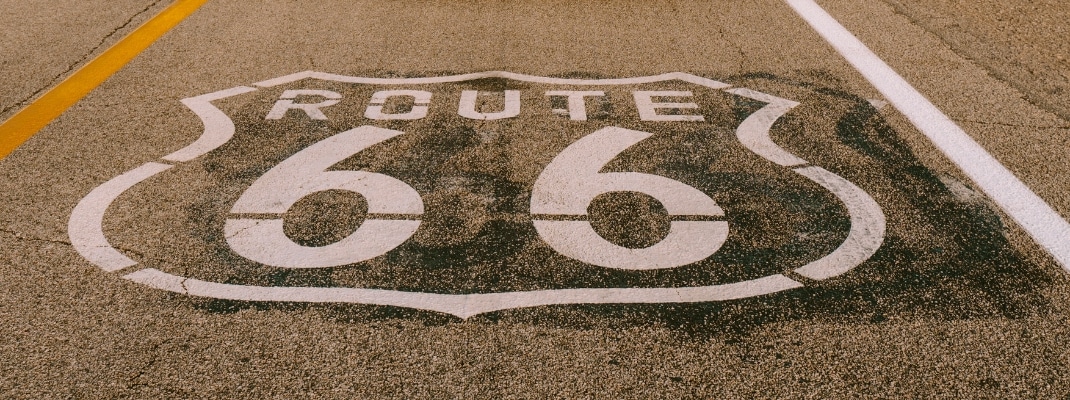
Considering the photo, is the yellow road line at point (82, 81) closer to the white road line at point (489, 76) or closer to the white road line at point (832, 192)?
the white road line at point (489, 76)

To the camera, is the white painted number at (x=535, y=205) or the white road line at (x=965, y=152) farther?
the white road line at (x=965, y=152)

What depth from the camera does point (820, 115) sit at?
13.4ft

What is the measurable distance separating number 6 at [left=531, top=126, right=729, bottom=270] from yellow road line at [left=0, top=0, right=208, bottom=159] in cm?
233

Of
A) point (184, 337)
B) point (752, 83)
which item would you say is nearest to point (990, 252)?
point (752, 83)

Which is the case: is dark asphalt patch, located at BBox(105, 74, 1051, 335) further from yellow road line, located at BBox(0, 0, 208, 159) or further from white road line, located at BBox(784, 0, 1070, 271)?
yellow road line, located at BBox(0, 0, 208, 159)

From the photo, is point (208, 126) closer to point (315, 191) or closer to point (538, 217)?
point (315, 191)

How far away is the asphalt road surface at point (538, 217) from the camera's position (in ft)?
7.78

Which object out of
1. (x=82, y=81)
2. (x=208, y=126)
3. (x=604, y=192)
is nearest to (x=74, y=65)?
(x=82, y=81)

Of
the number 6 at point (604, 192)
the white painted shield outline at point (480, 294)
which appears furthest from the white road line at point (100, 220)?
the number 6 at point (604, 192)

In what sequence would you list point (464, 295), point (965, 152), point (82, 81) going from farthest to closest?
point (82, 81), point (965, 152), point (464, 295)

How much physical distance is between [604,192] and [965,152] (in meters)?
1.60

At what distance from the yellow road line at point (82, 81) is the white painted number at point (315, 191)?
126cm

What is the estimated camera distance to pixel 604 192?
332 cm

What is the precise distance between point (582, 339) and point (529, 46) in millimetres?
2947
